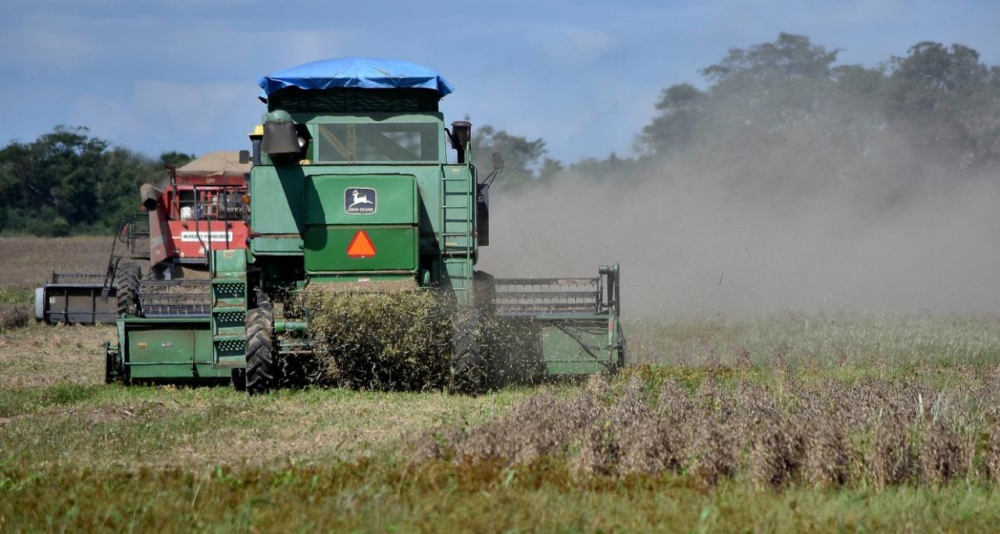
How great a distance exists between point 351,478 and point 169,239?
15537 mm

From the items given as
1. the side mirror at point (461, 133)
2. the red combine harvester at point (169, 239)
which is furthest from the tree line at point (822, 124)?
the side mirror at point (461, 133)

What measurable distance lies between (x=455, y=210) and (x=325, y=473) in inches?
225

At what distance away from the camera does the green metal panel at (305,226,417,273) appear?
1299 cm

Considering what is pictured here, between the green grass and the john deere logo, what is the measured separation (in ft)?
6.29

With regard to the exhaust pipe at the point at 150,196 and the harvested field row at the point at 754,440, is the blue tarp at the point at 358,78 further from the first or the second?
the exhaust pipe at the point at 150,196

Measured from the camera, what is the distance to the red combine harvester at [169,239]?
71.7 ft

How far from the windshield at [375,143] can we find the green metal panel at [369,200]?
84 centimetres

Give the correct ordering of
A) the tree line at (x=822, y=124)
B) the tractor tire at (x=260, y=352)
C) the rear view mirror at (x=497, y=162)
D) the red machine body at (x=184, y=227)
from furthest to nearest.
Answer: the tree line at (x=822, y=124), the red machine body at (x=184, y=227), the rear view mirror at (x=497, y=162), the tractor tire at (x=260, y=352)

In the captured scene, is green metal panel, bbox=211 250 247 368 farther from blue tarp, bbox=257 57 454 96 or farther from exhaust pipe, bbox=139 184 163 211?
exhaust pipe, bbox=139 184 163 211

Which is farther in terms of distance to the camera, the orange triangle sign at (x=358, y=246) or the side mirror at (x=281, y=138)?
the orange triangle sign at (x=358, y=246)

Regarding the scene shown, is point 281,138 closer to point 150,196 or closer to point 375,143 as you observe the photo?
point 375,143

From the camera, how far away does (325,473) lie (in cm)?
817

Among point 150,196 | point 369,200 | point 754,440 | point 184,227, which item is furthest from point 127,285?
point 754,440

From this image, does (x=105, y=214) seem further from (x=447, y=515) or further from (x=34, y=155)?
(x=447, y=515)
